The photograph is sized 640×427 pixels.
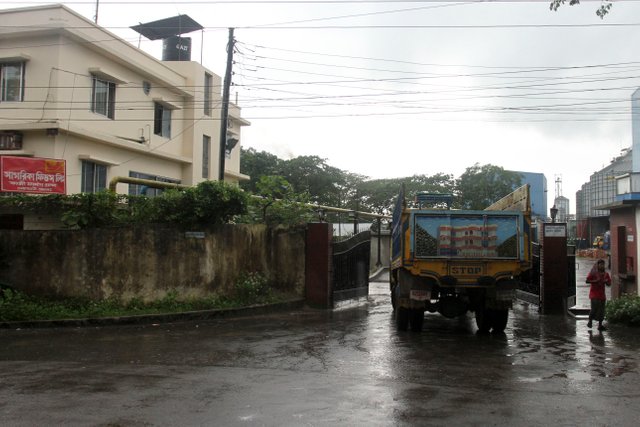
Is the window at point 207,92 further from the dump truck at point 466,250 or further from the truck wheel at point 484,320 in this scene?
the truck wheel at point 484,320

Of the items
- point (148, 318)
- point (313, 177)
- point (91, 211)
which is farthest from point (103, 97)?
point (313, 177)

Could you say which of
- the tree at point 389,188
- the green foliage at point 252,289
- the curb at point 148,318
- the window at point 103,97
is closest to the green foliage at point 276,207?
the green foliage at point 252,289

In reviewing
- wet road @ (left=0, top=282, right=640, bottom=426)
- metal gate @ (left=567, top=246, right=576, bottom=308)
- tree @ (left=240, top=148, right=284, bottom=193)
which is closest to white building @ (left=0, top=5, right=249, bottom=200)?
wet road @ (left=0, top=282, right=640, bottom=426)

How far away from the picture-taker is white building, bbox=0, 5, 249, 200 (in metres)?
18.1

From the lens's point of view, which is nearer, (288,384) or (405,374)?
(288,384)

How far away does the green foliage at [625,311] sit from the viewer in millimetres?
11461

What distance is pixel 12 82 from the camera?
1881 cm

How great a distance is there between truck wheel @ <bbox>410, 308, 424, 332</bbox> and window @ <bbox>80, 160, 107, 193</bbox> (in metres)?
13.5

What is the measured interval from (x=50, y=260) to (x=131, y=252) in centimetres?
171

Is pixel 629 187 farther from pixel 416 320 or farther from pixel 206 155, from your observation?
pixel 206 155

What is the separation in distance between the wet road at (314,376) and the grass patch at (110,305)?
637 millimetres

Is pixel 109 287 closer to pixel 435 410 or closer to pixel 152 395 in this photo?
pixel 152 395

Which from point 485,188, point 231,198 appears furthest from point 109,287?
point 485,188

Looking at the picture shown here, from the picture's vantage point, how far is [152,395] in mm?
5797
